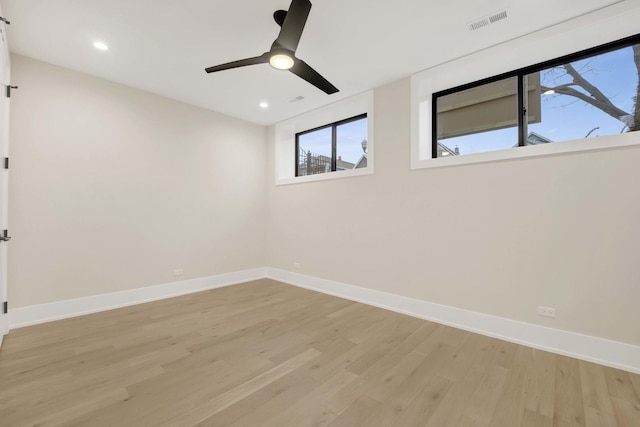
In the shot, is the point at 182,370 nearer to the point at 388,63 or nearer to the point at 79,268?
the point at 79,268

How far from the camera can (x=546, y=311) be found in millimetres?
2455

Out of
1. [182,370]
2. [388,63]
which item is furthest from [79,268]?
[388,63]

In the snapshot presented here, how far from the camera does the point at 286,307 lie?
3.51 metres

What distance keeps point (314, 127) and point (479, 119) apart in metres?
2.76

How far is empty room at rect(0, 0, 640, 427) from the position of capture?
73.9 inches

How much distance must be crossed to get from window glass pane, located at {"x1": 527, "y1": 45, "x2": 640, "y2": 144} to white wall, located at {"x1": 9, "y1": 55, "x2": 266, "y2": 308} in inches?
174

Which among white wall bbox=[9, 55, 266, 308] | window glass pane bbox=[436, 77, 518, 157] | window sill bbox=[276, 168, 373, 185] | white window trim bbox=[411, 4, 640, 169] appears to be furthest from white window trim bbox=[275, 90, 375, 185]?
window glass pane bbox=[436, 77, 518, 157]

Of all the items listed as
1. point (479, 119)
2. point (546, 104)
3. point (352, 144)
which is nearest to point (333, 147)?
point (352, 144)

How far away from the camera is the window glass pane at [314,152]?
478 cm

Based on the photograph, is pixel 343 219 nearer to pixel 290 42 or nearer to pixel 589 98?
pixel 290 42

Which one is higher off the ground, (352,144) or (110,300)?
(352,144)

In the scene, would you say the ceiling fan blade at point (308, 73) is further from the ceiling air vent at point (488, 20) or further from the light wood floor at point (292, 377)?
the light wood floor at point (292, 377)

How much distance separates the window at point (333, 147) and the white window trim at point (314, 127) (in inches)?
4.3

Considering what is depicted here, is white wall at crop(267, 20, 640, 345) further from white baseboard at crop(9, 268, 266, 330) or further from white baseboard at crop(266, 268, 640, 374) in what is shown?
white baseboard at crop(9, 268, 266, 330)
